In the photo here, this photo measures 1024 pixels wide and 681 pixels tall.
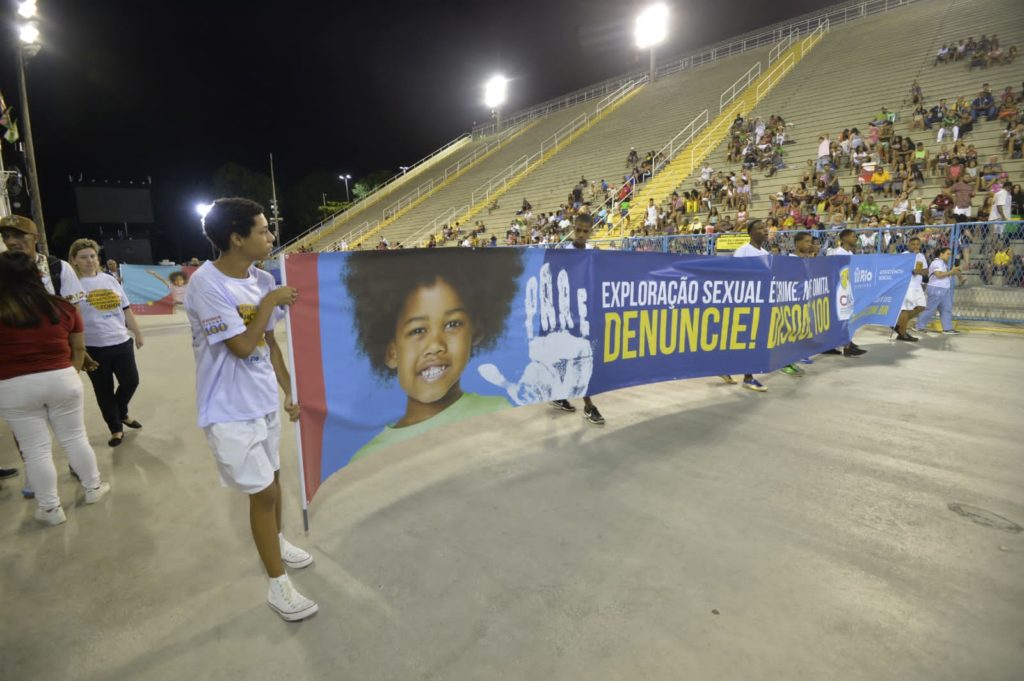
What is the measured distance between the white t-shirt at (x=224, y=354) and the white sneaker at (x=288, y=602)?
2.40 feet

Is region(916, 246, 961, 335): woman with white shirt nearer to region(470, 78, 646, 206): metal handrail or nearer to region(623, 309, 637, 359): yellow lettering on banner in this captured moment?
region(623, 309, 637, 359): yellow lettering on banner

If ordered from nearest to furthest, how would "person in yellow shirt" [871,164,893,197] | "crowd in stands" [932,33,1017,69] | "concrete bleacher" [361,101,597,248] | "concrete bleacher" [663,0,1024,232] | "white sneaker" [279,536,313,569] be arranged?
"white sneaker" [279,536,313,569] < "person in yellow shirt" [871,164,893,197] < "concrete bleacher" [663,0,1024,232] < "crowd in stands" [932,33,1017,69] < "concrete bleacher" [361,101,597,248]

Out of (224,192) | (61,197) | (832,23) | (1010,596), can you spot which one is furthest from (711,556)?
(61,197)

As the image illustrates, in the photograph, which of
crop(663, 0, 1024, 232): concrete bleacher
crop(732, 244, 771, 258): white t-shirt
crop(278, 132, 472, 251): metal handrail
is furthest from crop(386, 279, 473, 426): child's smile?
crop(278, 132, 472, 251): metal handrail

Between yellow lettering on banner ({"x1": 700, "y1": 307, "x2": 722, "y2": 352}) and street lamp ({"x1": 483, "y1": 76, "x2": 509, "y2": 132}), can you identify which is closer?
yellow lettering on banner ({"x1": 700, "y1": 307, "x2": 722, "y2": 352})

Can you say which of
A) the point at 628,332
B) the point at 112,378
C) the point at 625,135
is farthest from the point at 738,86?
the point at 112,378

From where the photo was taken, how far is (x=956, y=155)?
12422 millimetres

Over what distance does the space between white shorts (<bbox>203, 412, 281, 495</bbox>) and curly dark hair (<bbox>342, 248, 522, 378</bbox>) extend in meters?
0.89

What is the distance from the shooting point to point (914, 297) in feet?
26.6

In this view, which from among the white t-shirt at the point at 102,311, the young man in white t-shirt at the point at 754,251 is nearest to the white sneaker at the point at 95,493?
the white t-shirt at the point at 102,311

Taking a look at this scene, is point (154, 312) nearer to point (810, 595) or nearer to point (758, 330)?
point (758, 330)

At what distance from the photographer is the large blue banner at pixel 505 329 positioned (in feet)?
9.30

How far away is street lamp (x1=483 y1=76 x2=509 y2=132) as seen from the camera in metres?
40.7

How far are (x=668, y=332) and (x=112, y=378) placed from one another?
486 cm
